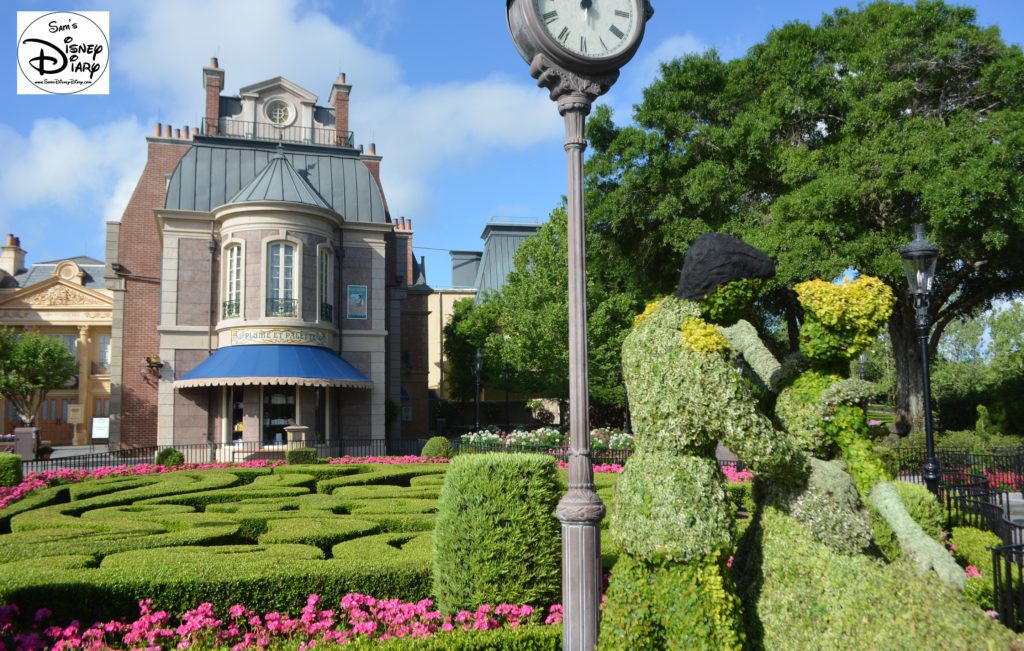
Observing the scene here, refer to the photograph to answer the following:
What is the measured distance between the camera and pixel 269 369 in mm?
22781

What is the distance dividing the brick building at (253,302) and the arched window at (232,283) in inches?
1.7

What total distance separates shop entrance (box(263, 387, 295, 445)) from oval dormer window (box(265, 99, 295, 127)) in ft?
54.6

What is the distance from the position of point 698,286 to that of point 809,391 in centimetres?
111

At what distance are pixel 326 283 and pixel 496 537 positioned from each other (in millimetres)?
20474

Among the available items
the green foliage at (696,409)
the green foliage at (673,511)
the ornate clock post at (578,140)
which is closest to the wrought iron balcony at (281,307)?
the ornate clock post at (578,140)

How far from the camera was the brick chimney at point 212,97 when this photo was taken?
110ft

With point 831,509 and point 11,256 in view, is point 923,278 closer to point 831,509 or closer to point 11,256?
point 831,509

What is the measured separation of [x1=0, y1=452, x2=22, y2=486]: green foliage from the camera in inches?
563

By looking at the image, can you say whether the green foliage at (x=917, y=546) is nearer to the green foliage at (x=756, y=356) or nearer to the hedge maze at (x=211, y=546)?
the green foliage at (x=756, y=356)

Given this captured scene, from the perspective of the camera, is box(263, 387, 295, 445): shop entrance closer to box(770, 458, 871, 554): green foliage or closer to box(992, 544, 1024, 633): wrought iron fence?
box(992, 544, 1024, 633): wrought iron fence

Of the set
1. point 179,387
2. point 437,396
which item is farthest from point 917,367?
point 437,396

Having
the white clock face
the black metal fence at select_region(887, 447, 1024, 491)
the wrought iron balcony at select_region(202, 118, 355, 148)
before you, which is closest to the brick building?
the wrought iron balcony at select_region(202, 118, 355, 148)

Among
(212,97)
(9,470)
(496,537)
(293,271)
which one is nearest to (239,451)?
(293,271)

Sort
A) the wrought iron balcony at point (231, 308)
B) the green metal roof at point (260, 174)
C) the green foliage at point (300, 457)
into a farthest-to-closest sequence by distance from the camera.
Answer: the green metal roof at point (260, 174) → the wrought iron balcony at point (231, 308) → the green foliage at point (300, 457)
